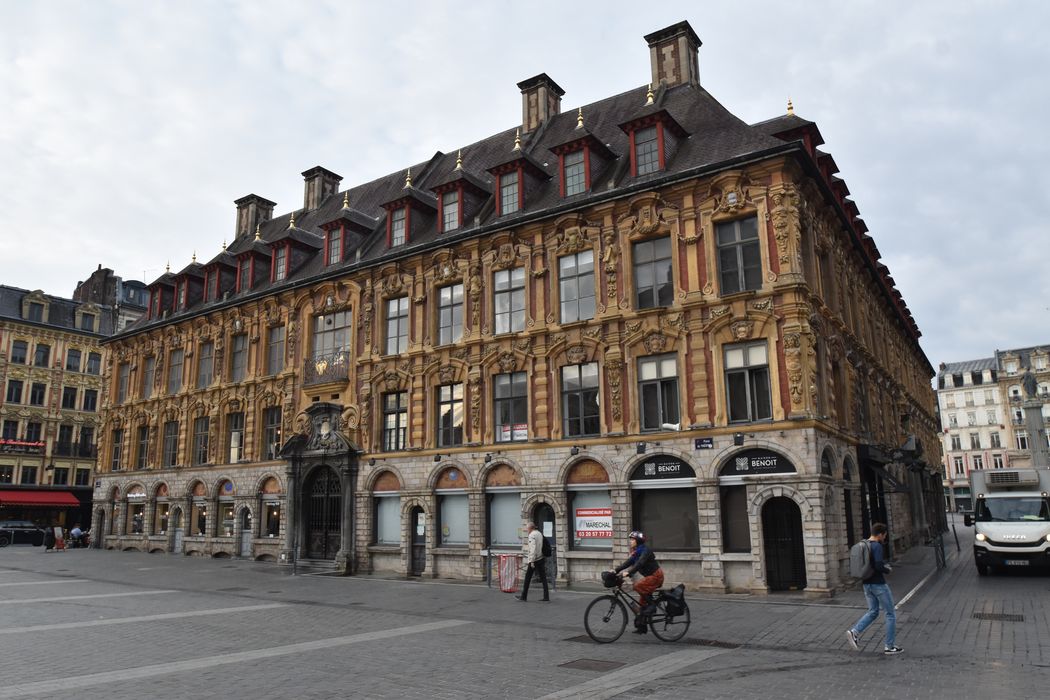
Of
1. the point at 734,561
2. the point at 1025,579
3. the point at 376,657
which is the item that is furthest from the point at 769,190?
the point at 376,657

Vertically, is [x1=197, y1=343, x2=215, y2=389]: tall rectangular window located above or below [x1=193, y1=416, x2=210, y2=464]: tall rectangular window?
above

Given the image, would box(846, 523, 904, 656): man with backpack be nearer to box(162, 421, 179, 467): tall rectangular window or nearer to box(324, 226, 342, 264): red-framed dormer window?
box(324, 226, 342, 264): red-framed dormer window

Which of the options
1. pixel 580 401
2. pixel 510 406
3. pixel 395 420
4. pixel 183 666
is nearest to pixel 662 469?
pixel 580 401

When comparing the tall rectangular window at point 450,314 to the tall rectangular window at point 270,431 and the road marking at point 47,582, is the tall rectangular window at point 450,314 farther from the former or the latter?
the road marking at point 47,582

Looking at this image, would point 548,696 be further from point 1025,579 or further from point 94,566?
point 94,566

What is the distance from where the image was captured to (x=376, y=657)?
11.1m

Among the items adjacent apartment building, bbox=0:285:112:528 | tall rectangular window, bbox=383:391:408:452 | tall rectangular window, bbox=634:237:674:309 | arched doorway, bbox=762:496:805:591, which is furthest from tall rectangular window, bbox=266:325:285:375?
adjacent apartment building, bbox=0:285:112:528

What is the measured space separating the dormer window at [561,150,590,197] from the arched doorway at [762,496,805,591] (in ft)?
38.1

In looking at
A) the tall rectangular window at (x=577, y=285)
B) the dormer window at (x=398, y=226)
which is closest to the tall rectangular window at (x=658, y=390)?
the tall rectangular window at (x=577, y=285)

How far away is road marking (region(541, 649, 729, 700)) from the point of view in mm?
8742

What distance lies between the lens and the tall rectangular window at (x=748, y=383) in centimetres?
2006

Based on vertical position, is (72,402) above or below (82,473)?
above

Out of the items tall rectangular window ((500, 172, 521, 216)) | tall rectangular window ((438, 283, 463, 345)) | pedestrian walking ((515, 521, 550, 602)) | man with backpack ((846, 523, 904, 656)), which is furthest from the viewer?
tall rectangular window ((438, 283, 463, 345))

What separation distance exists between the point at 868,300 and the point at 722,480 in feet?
51.7
